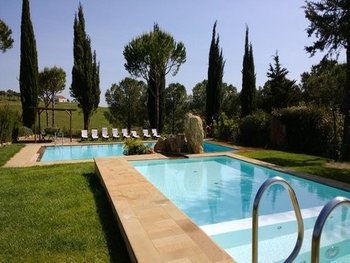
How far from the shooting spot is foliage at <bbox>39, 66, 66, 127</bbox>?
78.7 feet

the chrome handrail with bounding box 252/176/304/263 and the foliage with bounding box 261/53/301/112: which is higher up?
the foliage with bounding box 261/53/301/112

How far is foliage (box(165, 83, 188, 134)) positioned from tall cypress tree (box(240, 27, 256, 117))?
6.66 metres

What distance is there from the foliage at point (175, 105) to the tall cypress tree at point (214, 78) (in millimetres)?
5176

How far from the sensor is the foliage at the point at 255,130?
610 inches

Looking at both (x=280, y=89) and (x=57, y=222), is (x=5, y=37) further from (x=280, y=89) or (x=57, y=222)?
(x=280, y=89)

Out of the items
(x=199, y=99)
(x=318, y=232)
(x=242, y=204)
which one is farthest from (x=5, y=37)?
(x=318, y=232)

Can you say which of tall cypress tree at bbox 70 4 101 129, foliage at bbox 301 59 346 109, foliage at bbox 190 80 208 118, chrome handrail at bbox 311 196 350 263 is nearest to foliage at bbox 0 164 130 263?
chrome handrail at bbox 311 196 350 263

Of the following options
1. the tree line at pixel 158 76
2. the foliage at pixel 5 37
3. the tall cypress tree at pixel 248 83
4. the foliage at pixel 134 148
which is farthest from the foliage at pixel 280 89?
the foliage at pixel 5 37

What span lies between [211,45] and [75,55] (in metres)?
10.1

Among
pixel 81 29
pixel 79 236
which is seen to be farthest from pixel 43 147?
pixel 79 236

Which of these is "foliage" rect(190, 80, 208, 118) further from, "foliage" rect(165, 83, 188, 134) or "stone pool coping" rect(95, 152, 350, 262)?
"stone pool coping" rect(95, 152, 350, 262)

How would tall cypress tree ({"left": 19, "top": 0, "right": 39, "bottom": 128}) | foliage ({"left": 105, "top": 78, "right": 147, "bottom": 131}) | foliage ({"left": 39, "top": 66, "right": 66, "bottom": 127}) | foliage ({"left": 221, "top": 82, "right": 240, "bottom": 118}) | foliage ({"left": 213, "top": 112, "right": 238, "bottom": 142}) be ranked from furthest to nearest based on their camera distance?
foliage ({"left": 221, "top": 82, "right": 240, "bottom": 118}) < foliage ({"left": 105, "top": 78, "right": 147, "bottom": 131}) < foliage ({"left": 39, "top": 66, "right": 66, "bottom": 127}) < tall cypress tree ({"left": 19, "top": 0, "right": 39, "bottom": 128}) < foliage ({"left": 213, "top": 112, "right": 238, "bottom": 142})

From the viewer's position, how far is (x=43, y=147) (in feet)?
50.5

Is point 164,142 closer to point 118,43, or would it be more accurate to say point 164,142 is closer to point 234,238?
point 234,238
